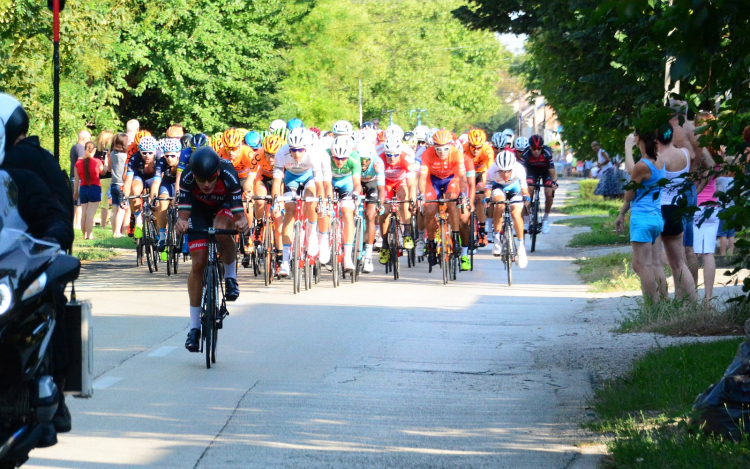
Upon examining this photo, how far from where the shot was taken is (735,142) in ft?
24.3

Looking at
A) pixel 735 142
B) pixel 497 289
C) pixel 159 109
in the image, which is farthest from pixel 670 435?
pixel 159 109

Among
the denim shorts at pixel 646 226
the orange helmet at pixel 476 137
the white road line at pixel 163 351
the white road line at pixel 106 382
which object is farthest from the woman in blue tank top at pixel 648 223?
the orange helmet at pixel 476 137

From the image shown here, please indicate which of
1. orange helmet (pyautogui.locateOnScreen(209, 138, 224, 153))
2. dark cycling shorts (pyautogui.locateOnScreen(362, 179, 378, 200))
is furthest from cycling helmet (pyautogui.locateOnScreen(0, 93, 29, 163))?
dark cycling shorts (pyautogui.locateOnScreen(362, 179, 378, 200))

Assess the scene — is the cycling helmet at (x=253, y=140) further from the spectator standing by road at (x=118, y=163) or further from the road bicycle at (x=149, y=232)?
the spectator standing by road at (x=118, y=163)

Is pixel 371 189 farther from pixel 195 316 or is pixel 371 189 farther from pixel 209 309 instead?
pixel 209 309

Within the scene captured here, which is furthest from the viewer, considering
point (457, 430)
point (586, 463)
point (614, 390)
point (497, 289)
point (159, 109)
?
point (159, 109)

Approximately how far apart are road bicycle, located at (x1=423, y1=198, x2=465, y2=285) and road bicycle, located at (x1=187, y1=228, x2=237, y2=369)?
7.38 metres

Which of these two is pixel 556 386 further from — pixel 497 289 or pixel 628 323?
pixel 497 289

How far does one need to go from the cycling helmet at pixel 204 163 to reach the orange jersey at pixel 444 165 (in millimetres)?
8298

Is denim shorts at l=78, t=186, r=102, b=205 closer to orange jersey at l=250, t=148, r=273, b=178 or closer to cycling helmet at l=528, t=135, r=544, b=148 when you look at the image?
orange jersey at l=250, t=148, r=273, b=178

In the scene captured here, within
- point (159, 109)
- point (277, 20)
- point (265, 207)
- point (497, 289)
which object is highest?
point (277, 20)

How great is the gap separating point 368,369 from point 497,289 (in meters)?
7.03

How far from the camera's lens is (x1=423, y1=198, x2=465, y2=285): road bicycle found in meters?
16.8

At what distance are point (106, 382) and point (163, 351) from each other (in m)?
1.51
